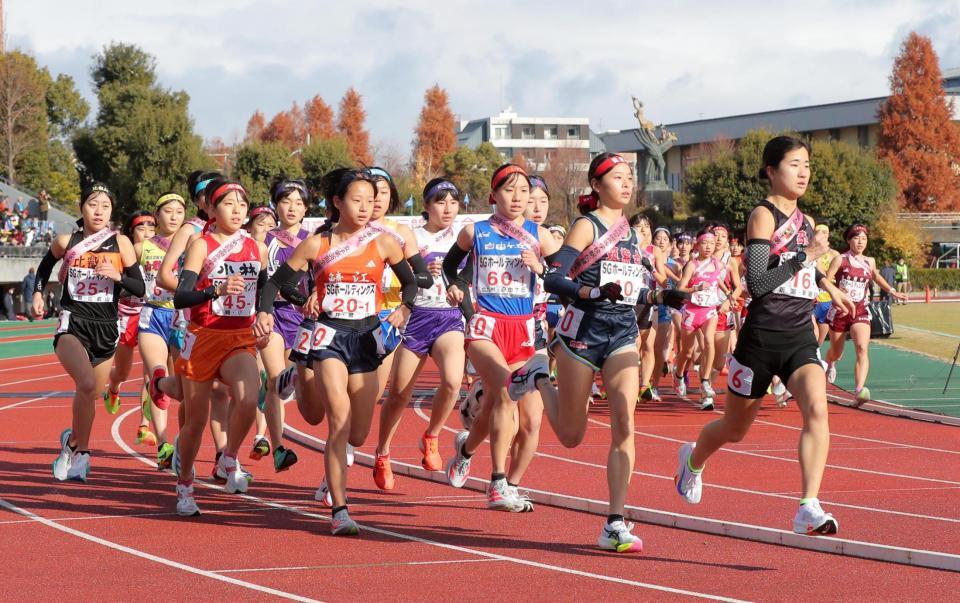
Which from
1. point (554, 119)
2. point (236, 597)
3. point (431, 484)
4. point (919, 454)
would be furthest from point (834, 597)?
point (554, 119)

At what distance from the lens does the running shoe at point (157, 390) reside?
1142cm

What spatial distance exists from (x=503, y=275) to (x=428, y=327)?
5.11 feet

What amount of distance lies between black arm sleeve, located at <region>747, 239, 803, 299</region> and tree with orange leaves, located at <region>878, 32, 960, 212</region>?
76949 millimetres

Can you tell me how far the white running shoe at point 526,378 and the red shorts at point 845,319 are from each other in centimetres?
865

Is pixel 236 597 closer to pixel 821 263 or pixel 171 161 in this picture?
pixel 821 263

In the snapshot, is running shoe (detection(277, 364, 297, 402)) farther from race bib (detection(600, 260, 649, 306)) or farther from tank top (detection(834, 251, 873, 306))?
tank top (detection(834, 251, 873, 306))

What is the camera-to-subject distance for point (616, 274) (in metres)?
8.09

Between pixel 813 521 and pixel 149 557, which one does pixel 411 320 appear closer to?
pixel 149 557

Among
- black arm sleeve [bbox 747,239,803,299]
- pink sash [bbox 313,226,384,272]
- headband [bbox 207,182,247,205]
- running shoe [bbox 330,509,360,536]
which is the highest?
headband [bbox 207,182,247,205]

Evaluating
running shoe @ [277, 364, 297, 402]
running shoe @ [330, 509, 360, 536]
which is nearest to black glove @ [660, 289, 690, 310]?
running shoe @ [330, 509, 360, 536]

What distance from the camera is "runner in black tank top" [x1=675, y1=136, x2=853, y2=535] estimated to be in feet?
25.1

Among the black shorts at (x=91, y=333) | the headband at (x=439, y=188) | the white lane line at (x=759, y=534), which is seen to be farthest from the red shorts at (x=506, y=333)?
the black shorts at (x=91, y=333)

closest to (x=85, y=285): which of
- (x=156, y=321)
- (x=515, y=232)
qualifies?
(x=156, y=321)

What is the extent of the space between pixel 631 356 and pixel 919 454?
5753mm
